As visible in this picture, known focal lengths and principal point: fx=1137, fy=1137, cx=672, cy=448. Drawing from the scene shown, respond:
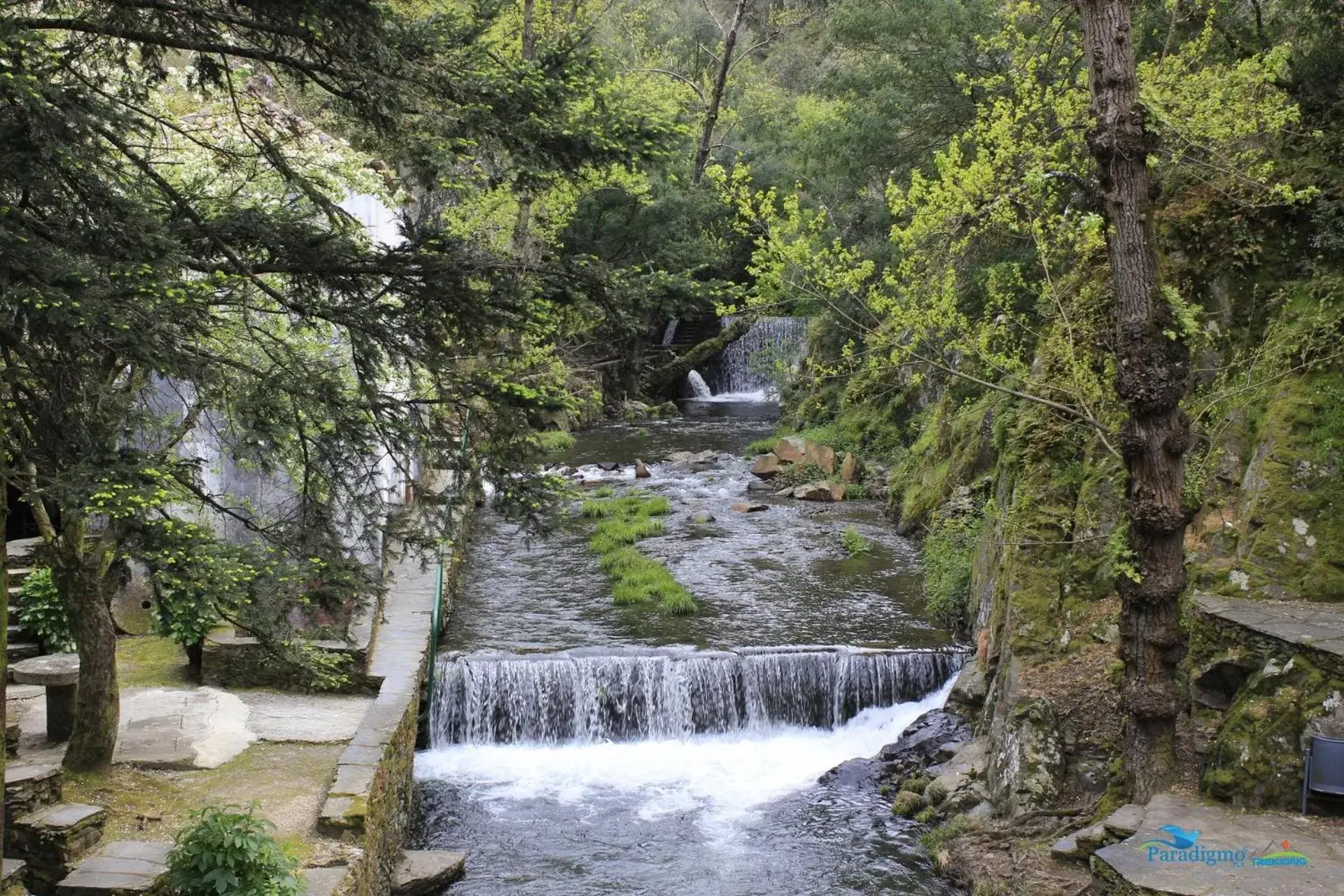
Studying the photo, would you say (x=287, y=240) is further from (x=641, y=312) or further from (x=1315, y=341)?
(x=1315, y=341)

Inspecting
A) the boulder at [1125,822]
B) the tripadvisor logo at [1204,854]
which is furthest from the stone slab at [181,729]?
the tripadvisor logo at [1204,854]

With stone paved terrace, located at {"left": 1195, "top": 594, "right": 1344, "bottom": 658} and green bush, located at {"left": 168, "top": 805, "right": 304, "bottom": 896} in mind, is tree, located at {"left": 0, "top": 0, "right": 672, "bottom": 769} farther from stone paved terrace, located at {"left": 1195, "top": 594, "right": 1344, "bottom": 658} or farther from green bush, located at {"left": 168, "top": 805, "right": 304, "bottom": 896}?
stone paved terrace, located at {"left": 1195, "top": 594, "right": 1344, "bottom": 658}

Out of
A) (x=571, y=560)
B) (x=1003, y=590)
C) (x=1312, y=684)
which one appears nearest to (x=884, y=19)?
(x=571, y=560)

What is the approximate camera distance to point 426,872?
8.43 metres

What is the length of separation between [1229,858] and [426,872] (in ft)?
17.9

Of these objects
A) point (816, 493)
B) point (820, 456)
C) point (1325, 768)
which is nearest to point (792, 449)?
point (820, 456)

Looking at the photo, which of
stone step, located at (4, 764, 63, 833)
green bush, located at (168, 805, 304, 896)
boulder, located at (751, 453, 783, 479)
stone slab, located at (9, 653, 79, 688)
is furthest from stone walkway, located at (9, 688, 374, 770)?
boulder, located at (751, 453, 783, 479)

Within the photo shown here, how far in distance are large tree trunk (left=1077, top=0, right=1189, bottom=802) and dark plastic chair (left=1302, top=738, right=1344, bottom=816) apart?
76cm

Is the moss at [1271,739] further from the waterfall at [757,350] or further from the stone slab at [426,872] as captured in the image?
the waterfall at [757,350]

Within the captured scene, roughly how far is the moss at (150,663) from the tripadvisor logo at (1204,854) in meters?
7.90

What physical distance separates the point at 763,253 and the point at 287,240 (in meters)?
4.91

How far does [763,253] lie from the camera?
33.7ft

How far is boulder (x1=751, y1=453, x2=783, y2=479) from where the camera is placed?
21.5m

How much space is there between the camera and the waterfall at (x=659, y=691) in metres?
11.6
